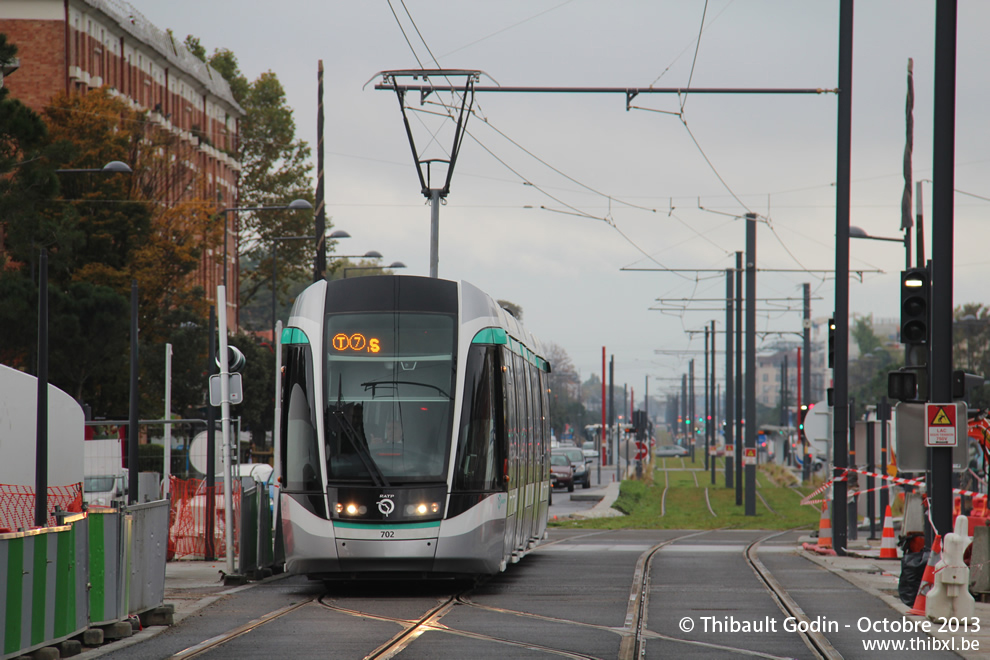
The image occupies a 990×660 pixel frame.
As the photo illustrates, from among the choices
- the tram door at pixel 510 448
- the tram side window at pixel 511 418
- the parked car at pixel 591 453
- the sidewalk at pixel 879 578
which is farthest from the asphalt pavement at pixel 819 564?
the parked car at pixel 591 453

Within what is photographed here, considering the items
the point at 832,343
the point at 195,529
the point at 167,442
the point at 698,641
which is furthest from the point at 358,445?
the point at 832,343

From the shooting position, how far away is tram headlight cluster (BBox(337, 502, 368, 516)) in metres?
14.7

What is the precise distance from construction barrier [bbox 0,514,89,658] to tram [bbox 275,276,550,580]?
3792 millimetres

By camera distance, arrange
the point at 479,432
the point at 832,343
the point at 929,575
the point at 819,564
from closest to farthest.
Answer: the point at 929,575 → the point at 479,432 → the point at 819,564 → the point at 832,343

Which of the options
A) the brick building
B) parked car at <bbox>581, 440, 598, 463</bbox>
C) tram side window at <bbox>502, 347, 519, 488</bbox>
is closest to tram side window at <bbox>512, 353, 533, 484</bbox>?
tram side window at <bbox>502, 347, 519, 488</bbox>

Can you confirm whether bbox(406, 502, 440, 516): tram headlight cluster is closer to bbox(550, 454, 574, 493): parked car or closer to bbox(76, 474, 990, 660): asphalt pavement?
bbox(76, 474, 990, 660): asphalt pavement

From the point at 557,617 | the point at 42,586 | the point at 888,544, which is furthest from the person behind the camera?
the point at 888,544

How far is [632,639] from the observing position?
1134cm

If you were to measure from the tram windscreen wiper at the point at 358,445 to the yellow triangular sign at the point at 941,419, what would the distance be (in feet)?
18.6

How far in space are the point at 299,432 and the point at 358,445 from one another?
25.7 inches

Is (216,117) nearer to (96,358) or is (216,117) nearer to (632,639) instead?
(96,358)

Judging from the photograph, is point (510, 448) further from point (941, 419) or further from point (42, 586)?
point (42, 586)

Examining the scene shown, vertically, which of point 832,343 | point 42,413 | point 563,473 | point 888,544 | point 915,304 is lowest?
point 563,473

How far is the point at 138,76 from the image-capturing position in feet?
212
